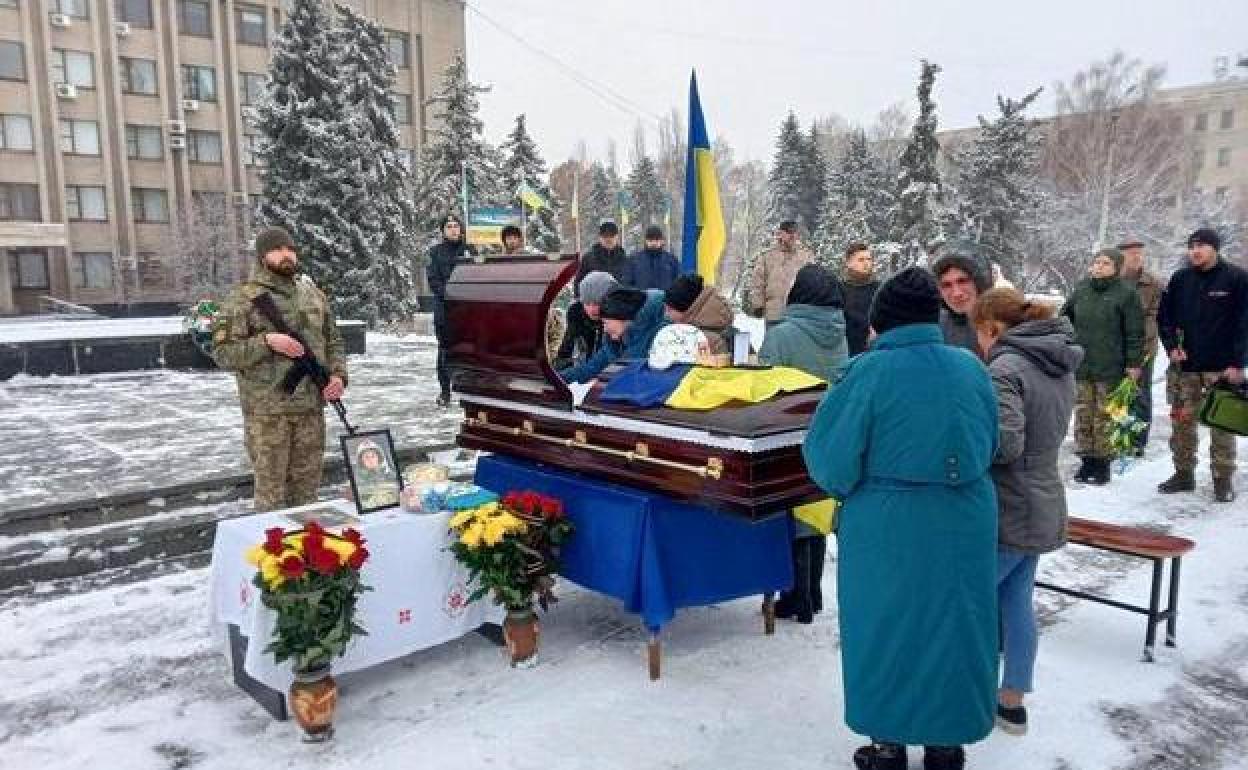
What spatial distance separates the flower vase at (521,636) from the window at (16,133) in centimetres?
3740

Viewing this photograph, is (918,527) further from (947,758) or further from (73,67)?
(73,67)

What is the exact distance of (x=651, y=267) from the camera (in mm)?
8156

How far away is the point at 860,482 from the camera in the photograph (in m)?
2.56

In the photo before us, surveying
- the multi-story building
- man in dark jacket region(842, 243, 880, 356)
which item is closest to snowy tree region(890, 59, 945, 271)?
man in dark jacket region(842, 243, 880, 356)

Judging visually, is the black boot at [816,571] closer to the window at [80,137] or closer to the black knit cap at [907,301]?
the black knit cap at [907,301]

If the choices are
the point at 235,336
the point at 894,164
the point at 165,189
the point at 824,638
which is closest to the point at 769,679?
the point at 824,638

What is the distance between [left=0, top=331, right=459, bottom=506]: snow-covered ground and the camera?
6.38 m

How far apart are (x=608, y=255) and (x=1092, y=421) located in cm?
459

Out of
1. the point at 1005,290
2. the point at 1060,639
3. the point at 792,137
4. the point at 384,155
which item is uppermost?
the point at 792,137

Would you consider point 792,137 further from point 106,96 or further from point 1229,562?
point 1229,562

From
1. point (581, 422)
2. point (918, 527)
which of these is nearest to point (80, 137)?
point (581, 422)

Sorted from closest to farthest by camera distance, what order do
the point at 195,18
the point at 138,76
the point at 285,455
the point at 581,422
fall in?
the point at 581,422 < the point at 285,455 < the point at 138,76 < the point at 195,18

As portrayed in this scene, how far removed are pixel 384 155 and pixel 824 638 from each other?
→ 22.4 meters

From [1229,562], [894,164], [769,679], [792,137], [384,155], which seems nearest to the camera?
[769,679]
